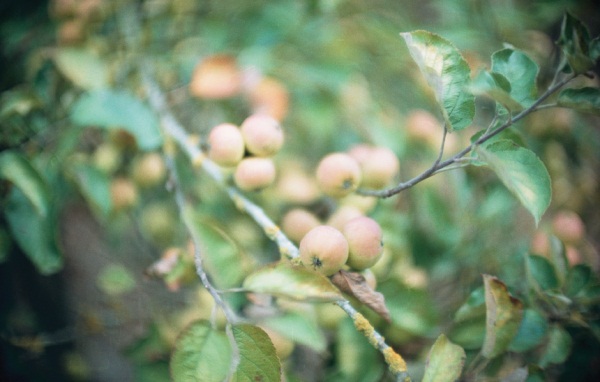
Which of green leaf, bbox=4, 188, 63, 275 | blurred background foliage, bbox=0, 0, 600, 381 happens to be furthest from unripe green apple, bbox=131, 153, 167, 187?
green leaf, bbox=4, 188, 63, 275

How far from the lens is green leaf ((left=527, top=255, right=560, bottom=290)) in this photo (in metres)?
0.71

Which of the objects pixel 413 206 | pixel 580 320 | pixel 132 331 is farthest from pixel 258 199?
pixel 132 331

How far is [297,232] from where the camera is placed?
28.3 inches

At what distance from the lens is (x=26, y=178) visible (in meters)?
0.70

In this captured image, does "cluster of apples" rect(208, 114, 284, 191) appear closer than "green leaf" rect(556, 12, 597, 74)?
No

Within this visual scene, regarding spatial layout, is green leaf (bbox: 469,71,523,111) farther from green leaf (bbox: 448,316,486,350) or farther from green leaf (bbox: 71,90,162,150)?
green leaf (bbox: 71,90,162,150)

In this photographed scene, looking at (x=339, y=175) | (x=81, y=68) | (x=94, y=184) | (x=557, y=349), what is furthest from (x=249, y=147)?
(x=557, y=349)

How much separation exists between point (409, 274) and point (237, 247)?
1.42 feet

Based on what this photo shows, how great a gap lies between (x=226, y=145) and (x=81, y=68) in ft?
1.52

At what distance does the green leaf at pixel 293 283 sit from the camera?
0.47 metres

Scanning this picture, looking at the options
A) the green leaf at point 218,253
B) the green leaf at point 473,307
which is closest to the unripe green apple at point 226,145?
the green leaf at point 218,253

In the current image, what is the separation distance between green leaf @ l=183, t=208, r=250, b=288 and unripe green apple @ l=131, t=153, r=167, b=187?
1.18ft

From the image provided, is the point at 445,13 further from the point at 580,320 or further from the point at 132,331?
the point at 132,331

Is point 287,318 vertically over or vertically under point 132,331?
over
